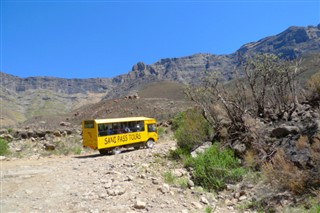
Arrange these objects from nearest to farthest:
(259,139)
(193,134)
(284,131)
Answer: (284,131)
(259,139)
(193,134)

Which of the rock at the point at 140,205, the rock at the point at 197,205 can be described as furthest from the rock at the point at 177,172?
the rock at the point at 140,205

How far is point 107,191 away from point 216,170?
115 inches

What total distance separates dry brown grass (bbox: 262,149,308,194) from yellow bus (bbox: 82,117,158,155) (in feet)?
37.5

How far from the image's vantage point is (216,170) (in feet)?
28.0

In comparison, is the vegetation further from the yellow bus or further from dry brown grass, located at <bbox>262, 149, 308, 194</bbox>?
the yellow bus

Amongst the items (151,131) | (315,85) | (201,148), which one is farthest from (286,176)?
(151,131)

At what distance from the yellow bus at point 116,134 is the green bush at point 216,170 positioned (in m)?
9.04

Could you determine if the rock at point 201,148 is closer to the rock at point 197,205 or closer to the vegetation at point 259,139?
the vegetation at point 259,139

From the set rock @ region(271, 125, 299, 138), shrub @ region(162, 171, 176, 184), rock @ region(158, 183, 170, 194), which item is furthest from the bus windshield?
rock @ region(271, 125, 299, 138)

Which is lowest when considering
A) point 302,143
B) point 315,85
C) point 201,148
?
point 201,148

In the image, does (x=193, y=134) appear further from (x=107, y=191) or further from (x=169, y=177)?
(x=107, y=191)

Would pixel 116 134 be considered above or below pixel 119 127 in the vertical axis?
below

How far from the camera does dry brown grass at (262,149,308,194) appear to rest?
6.59 meters

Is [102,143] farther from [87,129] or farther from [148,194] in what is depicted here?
[148,194]
